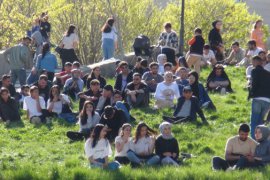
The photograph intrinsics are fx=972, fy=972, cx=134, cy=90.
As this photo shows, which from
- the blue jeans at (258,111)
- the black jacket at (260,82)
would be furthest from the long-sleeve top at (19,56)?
the black jacket at (260,82)

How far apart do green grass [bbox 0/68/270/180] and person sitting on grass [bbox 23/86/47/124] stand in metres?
0.26

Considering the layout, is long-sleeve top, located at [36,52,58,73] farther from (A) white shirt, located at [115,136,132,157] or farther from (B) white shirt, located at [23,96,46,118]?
(A) white shirt, located at [115,136,132,157]

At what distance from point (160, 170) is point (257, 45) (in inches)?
513

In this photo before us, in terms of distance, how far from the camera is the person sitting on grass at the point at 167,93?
23062 mm

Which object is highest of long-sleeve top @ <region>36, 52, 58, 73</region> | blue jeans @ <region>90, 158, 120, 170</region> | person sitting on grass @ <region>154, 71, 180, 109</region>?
long-sleeve top @ <region>36, 52, 58, 73</region>

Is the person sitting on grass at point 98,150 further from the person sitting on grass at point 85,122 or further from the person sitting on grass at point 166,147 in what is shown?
the person sitting on grass at point 85,122

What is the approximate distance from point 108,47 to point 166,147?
11.4 metres

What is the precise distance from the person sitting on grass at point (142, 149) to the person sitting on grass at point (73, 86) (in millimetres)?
6517

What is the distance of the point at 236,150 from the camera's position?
1756cm

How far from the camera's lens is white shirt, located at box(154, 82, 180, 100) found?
75.7 ft

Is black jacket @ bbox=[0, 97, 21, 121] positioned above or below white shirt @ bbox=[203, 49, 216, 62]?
below

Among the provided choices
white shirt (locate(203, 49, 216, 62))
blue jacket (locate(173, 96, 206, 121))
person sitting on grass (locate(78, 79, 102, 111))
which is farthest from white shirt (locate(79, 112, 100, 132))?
white shirt (locate(203, 49, 216, 62))

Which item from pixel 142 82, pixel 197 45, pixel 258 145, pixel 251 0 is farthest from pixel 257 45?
pixel 251 0

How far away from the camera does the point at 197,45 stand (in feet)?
88.9
